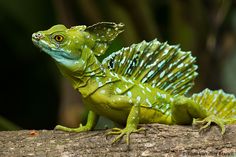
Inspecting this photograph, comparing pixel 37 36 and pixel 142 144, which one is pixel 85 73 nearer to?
pixel 37 36

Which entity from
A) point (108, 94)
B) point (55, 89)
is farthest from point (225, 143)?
point (55, 89)

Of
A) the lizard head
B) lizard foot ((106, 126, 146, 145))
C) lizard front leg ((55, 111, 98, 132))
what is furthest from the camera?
lizard front leg ((55, 111, 98, 132))

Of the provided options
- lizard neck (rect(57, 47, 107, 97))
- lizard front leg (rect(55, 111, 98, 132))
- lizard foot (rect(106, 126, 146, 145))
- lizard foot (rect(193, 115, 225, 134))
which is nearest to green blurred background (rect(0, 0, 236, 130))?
lizard front leg (rect(55, 111, 98, 132))

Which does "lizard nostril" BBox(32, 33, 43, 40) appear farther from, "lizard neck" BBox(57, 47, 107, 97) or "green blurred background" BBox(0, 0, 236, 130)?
"green blurred background" BBox(0, 0, 236, 130)

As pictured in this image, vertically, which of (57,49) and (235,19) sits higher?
(235,19)

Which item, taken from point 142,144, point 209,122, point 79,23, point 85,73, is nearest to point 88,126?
point 85,73

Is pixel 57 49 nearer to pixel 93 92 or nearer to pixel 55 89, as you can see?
pixel 93 92

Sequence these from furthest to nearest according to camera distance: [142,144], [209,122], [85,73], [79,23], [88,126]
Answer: [79,23] → [88,126] → [85,73] → [209,122] → [142,144]
